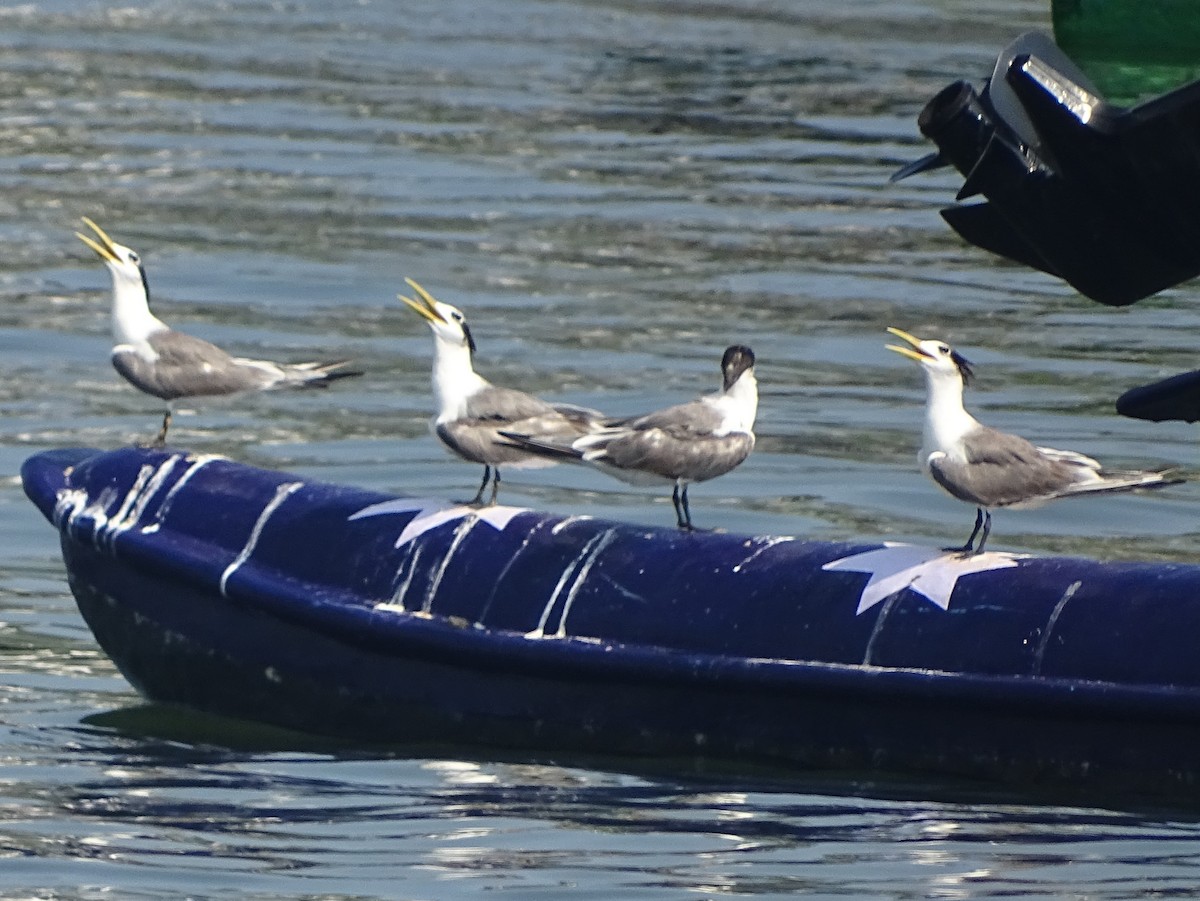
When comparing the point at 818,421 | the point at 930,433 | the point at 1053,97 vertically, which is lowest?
the point at 818,421

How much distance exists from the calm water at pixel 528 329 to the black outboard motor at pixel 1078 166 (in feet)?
5.86

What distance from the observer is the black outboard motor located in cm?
863

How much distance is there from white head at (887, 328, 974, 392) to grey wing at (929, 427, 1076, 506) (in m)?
0.33

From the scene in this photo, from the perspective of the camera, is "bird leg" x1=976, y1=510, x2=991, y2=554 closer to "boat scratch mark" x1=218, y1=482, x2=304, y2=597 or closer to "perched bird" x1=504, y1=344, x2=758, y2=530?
"perched bird" x1=504, y1=344, x2=758, y2=530

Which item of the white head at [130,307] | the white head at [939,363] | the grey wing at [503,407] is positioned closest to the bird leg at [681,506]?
the grey wing at [503,407]

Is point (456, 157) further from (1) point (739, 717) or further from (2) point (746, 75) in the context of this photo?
(1) point (739, 717)

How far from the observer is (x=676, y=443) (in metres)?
9.90

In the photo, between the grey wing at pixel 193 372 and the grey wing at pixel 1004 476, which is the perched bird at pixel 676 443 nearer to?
the grey wing at pixel 1004 476

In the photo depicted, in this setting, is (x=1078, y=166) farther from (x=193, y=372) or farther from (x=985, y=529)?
(x=193, y=372)

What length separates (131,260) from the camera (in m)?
11.8

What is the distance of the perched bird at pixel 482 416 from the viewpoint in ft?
33.4

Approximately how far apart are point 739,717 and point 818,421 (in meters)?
6.47

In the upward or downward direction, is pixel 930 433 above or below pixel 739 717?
above

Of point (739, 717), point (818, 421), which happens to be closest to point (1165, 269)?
point (739, 717)
